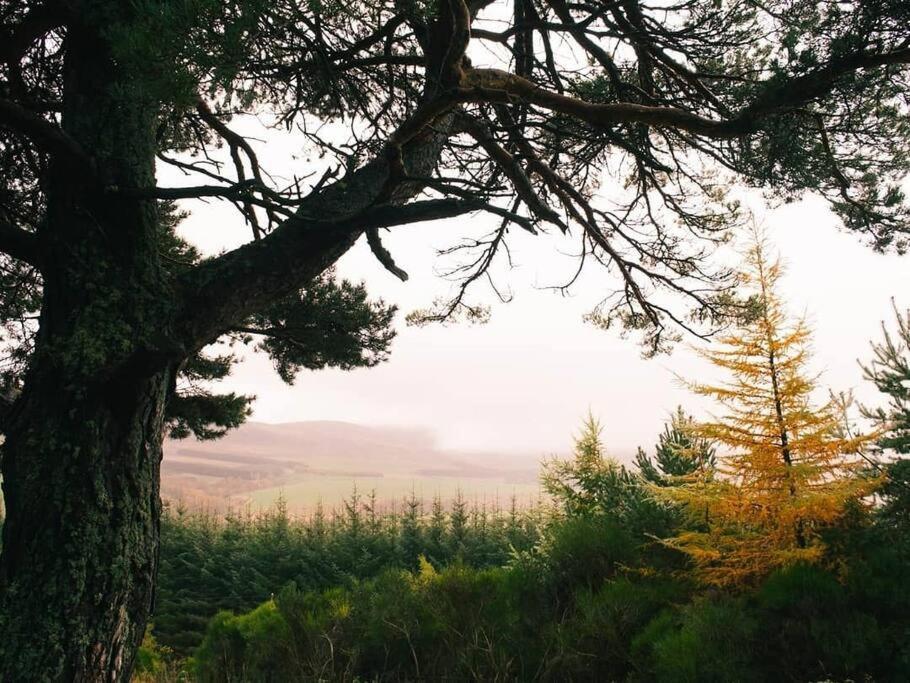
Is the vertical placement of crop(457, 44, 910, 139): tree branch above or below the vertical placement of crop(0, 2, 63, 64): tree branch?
below

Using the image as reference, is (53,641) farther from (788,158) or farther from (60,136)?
(788,158)

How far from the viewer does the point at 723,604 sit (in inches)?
149

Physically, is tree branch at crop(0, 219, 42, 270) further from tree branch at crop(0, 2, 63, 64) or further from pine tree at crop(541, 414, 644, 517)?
pine tree at crop(541, 414, 644, 517)

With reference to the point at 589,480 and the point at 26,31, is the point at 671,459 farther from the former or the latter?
the point at 26,31

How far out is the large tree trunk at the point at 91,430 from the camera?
2.86 meters

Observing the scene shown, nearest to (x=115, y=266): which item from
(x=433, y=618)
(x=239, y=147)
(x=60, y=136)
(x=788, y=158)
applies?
(x=60, y=136)

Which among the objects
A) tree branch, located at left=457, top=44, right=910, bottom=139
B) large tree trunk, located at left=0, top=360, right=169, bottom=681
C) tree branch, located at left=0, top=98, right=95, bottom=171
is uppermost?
tree branch, located at left=457, top=44, right=910, bottom=139

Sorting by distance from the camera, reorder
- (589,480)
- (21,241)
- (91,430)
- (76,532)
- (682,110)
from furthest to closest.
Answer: (589,480)
(682,110)
(21,241)
(91,430)
(76,532)

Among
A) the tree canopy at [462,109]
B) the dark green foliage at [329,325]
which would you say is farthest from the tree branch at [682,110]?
the dark green foliage at [329,325]

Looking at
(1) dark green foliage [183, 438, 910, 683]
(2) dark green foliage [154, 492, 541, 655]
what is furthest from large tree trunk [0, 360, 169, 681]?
(2) dark green foliage [154, 492, 541, 655]

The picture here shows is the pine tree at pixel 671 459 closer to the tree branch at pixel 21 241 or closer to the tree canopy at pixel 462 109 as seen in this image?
the tree canopy at pixel 462 109

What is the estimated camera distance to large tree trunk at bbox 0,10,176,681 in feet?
9.38

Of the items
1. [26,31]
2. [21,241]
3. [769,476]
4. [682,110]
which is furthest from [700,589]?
[26,31]

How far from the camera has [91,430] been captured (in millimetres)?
3084
